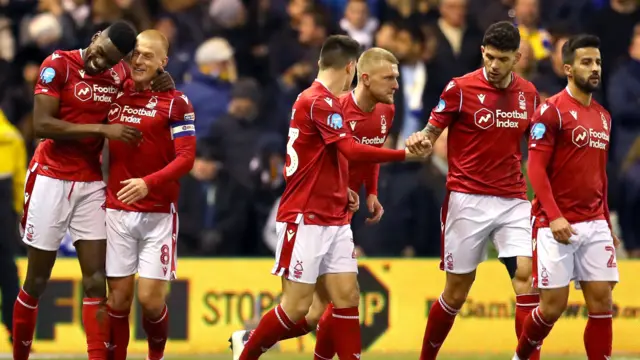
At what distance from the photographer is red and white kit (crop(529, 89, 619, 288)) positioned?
1045 centimetres

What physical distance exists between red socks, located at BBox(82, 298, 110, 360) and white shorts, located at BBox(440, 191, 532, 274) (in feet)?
8.87

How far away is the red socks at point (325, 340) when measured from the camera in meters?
10.8

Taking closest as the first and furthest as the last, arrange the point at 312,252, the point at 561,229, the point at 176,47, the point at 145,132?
the point at 312,252
the point at 561,229
the point at 145,132
the point at 176,47

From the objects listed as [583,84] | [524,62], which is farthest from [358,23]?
[583,84]

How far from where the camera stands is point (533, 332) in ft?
35.0

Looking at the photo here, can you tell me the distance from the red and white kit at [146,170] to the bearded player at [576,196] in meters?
2.69

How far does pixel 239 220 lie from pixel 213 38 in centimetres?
284

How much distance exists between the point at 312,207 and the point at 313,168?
28 cm

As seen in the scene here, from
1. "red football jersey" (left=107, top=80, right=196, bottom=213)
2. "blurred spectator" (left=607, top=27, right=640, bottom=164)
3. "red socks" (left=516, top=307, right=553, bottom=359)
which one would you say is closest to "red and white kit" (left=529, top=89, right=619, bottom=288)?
"red socks" (left=516, top=307, right=553, bottom=359)

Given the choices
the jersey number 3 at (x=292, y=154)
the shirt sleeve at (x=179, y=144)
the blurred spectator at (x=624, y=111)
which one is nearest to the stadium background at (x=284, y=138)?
the blurred spectator at (x=624, y=111)

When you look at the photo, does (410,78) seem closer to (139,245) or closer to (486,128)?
(486,128)

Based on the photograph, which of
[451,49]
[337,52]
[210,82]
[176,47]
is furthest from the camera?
[176,47]

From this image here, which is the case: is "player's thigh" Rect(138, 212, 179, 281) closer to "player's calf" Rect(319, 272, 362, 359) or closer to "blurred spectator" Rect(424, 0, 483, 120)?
"player's calf" Rect(319, 272, 362, 359)

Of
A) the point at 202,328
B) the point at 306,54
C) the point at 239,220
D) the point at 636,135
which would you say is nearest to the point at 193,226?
the point at 239,220
